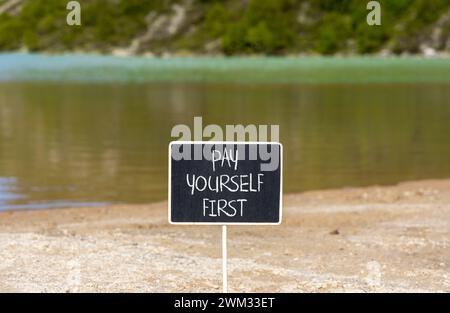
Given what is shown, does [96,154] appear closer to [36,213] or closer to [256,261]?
[36,213]

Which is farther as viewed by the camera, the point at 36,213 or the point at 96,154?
the point at 96,154

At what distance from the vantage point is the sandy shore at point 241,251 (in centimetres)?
1209

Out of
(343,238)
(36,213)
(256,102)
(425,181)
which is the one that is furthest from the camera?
(256,102)

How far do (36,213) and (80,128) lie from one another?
22.3m

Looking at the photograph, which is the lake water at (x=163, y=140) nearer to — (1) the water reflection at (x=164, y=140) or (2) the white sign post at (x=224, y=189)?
(1) the water reflection at (x=164, y=140)

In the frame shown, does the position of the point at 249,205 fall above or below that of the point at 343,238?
above

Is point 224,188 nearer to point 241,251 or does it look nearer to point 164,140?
point 241,251

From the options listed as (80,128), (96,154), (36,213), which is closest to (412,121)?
(80,128)

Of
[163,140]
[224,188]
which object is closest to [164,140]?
[163,140]

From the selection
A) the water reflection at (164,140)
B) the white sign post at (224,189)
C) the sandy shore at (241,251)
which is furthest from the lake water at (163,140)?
the white sign post at (224,189)

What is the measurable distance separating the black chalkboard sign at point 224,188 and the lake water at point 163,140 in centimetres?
1172

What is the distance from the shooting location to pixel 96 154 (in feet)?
104

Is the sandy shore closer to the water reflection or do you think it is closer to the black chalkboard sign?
the black chalkboard sign

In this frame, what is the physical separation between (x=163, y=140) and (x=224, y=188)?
26.2 metres
